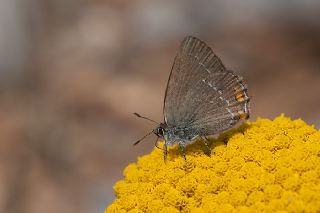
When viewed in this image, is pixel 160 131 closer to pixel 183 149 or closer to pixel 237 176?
pixel 183 149

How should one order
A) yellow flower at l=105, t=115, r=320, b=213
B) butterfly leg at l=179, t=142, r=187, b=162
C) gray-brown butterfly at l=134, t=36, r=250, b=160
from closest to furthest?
yellow flower at l=105, t=115, r=320, b=213 → butterfly leg at l=179, t=142, r=187, b=162 → gray-brown butterfly at l=134, t=36, r=250, b=160

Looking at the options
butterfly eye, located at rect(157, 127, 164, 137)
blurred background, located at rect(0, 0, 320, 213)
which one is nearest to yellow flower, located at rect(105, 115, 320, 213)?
butterfly eye, located at rect(157, 127, 164, 137)

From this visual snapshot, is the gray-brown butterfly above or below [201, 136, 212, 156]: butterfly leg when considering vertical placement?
above

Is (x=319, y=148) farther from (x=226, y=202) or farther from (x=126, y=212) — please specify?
(x=126, y=212)

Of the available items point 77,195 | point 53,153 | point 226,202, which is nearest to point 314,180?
point 226,202

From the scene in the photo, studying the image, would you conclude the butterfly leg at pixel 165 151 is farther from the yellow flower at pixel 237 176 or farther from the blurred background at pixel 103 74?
the blurred background at pixel 103 74

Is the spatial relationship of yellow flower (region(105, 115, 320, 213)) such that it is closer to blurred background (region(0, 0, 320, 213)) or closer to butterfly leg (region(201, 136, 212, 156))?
butterfly leg (region(201, 136, 212, 156))

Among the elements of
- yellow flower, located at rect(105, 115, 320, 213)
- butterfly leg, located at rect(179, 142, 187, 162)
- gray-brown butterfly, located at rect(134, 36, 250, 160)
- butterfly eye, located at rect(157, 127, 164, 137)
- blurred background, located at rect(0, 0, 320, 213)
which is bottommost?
yellow flower, located at rect(105, 115, 320, 213)
